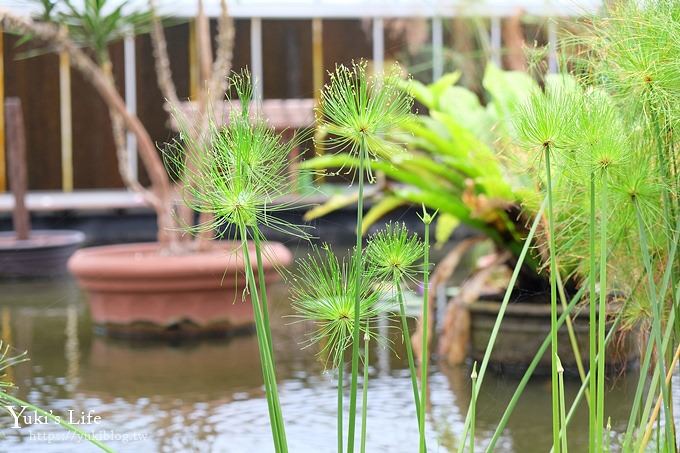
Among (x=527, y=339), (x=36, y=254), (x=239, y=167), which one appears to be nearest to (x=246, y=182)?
(x=239, y=167)

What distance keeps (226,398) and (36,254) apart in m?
3.01

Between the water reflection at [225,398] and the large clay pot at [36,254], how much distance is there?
1.60 m

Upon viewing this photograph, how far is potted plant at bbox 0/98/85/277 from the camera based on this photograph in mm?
5570

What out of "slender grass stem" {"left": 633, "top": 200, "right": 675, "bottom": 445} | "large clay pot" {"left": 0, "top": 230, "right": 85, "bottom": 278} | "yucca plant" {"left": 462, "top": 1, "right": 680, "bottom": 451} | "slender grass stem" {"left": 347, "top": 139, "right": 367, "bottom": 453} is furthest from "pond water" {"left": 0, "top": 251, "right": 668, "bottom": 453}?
"large clay pot" {"left": 0, "top": 230, "right": 85, "bottom": 278}

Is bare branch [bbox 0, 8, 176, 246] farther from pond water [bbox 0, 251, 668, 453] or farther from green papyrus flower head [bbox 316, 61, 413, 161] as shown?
green papyrus flower head [bbox 316, 61, 413, 161]

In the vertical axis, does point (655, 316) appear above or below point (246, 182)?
below

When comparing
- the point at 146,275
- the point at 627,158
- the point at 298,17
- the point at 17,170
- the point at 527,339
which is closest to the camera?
the point at 627,158

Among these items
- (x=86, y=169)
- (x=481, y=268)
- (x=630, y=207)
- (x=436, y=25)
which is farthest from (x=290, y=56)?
(x=630, y=207)

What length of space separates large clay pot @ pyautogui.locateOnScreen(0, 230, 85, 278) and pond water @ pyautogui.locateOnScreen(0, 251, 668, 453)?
1.62 metres

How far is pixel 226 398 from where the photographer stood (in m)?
2.93

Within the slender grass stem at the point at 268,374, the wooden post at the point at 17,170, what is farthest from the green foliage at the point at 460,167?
the wooden post at the point at 17,170

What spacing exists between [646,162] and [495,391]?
5.70ft

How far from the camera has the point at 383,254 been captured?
118 centimetres

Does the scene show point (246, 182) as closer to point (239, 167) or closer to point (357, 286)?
point (239, 167)
